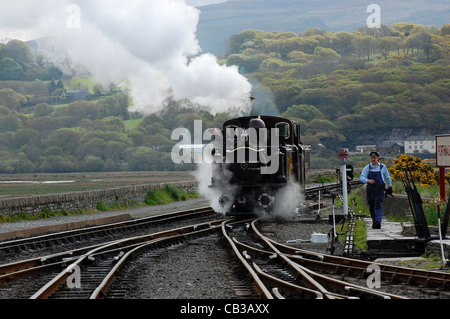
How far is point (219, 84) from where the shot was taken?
38531 millimetres

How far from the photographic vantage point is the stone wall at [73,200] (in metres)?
25.4

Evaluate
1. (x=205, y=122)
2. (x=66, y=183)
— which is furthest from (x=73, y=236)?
(x=205, y=122)

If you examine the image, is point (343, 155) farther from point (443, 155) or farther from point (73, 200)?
point (73, 200)

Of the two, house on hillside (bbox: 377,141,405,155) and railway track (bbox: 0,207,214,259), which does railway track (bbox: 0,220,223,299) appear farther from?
house on hillside (bbox: 377,141,405,155)

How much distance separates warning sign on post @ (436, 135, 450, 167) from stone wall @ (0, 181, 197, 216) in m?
14.9

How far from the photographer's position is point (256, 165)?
22219mm

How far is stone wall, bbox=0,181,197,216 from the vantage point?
83.5ft

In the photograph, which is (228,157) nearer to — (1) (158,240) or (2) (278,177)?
(2) (278,177)

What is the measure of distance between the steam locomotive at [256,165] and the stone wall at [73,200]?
7.60 m

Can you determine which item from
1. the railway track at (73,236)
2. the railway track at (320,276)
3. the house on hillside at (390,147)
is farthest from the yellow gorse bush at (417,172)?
the house on hillside at (390,147)

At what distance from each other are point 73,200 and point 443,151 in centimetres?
1587
